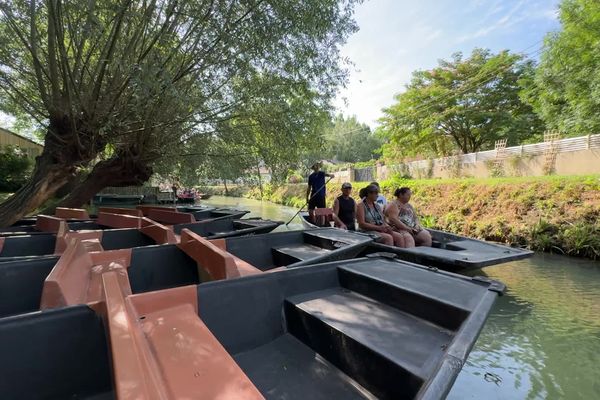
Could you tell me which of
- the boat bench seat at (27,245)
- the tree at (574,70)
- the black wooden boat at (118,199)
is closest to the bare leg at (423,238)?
the boat bench seat at (27,245)

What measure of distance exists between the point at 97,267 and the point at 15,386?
125cm

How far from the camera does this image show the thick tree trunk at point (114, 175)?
23.1ft

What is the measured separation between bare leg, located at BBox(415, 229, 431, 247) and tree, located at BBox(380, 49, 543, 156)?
621 inches

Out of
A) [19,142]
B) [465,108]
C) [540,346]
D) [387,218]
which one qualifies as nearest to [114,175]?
[387,218]

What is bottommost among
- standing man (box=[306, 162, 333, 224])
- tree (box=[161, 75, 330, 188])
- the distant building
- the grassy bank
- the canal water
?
the canal water

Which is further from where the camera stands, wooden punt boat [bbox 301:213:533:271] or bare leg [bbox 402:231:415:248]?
bare leg [bbox 402:231:415:248]

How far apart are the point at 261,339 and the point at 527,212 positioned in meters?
9.95

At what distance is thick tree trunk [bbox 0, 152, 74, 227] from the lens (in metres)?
5.29

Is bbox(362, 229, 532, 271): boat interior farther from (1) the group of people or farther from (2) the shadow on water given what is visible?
(2) the shadow on water

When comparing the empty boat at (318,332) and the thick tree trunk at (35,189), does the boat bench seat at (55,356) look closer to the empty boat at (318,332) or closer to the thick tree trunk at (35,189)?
the empty boat at (318,332)

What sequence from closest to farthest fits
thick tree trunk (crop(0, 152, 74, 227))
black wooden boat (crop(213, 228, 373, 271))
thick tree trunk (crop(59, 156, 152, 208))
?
black wooden boat (crop(213, 228, 373, 271)) < thick tree trunk (crop(0, 152, 74, 227)) < thick tree trunk (crop(59, 156, 152, 208))

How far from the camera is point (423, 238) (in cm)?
532

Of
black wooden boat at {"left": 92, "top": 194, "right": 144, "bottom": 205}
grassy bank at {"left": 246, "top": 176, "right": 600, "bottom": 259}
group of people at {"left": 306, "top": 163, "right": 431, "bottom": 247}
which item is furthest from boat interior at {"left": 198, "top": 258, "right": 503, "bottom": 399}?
black wooden boat at {"left": 92, "top": 194, "right": 144, "bottom": 205}

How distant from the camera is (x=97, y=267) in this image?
2438mm
